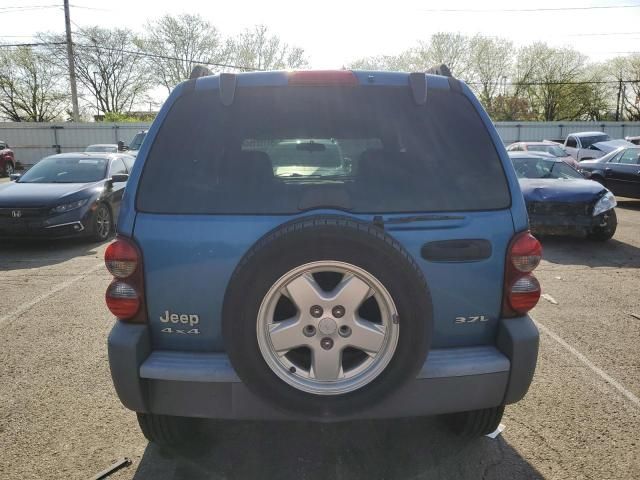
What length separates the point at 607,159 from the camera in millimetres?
12781

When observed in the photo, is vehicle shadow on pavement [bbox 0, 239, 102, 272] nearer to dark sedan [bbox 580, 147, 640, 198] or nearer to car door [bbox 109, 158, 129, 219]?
car door [bbox 109, 158, 129, 219]

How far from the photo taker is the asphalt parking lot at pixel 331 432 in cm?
241

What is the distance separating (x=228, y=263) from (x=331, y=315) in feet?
1.66

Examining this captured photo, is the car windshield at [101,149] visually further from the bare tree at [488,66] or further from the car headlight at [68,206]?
the bare tree at [488,66]

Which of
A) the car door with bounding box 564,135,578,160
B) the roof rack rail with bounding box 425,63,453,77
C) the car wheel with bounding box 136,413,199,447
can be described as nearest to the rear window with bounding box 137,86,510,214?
the roof rack rail with bounding box 425,63,453,77

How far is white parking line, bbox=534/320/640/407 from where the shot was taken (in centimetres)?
312

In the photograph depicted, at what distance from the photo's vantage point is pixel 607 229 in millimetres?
7691

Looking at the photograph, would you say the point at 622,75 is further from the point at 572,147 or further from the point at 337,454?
the point at 337,454

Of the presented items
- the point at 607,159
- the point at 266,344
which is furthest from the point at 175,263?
the point at 607,159

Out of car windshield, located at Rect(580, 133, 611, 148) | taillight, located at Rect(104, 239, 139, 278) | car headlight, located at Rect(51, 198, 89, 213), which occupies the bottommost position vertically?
car headlight, located at Rect(51, 198, 89, 213)

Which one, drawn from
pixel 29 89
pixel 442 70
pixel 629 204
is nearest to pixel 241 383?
pixel 442 70

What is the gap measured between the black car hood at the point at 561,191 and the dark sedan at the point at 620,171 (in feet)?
16.9

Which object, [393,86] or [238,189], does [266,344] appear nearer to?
[238,189]

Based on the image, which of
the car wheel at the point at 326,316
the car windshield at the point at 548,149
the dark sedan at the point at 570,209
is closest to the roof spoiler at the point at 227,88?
the car wheel at the point at 326,316
